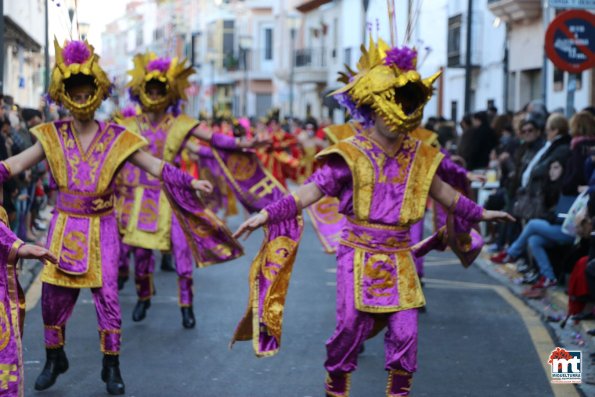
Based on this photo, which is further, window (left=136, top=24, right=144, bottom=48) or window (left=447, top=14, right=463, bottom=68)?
window (left=136, top=24, right=144, bottom=48)

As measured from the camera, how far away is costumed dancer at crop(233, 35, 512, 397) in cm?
658

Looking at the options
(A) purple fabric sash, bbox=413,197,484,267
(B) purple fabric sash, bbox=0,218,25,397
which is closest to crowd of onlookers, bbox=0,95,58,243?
(A) purple fabric sash, bbox=413,197,484,267

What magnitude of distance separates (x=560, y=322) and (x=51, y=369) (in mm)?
4531

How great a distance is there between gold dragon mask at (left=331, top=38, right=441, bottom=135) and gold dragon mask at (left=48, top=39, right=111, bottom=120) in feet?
5.87

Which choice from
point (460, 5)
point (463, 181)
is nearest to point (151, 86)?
point (463, 181)

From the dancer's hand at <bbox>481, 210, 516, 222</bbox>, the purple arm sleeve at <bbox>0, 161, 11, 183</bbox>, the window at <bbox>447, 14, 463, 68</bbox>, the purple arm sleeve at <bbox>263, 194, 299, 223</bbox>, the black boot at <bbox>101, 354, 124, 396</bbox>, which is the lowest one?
the black boot at <bbox>101, 354, 124, 396</bbox>

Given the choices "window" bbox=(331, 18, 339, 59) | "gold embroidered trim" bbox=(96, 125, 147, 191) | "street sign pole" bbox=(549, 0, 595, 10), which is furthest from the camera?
"window" bbox=(331, 18, 339, 59)

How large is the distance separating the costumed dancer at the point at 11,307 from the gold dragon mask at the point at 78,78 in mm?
1642

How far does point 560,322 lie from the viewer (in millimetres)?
10422

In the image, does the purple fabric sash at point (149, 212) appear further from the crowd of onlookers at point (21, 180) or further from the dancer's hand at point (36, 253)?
the dancer's hand at point (36, 253)

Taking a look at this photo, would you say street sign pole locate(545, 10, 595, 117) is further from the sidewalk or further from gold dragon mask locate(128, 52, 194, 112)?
gold dragon mask locate(128, 52, 194, 112)

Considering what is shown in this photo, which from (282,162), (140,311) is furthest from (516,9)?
(140,311)

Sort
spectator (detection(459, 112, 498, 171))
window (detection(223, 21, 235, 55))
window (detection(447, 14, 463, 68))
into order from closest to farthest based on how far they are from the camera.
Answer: spectator (detection(459, 112, 498, 171)) → window (detection(447, 14, 463, 68)) → window (detection(223, 21, 235, 55))

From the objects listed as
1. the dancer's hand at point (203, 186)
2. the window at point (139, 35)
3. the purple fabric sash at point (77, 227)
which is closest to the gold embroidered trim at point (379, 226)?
the dancer's hand at point (203, 186)
